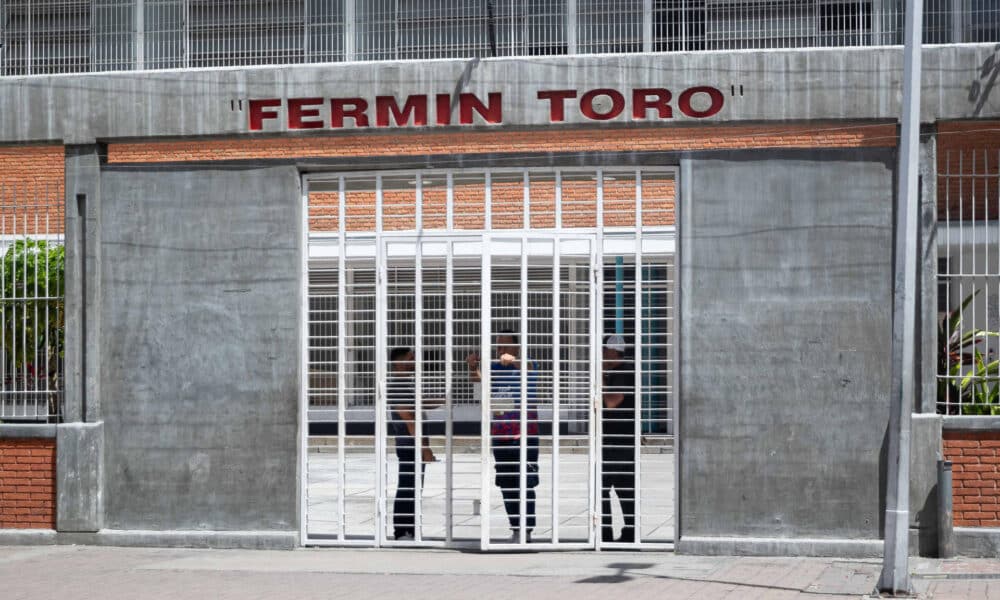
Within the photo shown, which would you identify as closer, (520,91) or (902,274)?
(902,274)

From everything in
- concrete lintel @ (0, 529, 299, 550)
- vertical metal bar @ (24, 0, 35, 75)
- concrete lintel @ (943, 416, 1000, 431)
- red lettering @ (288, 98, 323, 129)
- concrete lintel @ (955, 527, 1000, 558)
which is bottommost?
concrete lintel @ (0, 529, 299, 550)

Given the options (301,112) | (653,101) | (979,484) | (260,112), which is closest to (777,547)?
(979,484)

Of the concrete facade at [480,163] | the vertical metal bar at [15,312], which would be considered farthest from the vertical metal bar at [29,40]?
the vertical metal bar at [15,312]

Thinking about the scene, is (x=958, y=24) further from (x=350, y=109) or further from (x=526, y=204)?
(x=350, y=109)

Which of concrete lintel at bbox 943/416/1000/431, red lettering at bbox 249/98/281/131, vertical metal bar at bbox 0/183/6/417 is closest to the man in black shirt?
concrete lintel at bbox 943/416/1000/431

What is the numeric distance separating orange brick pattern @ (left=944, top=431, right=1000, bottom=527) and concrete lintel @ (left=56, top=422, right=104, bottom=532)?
7272 mm

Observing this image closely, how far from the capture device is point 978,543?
1123 centimetres

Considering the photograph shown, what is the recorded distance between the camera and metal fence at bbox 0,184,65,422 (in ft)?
41.3

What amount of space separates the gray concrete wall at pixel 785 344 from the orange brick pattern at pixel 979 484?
25.6 inches

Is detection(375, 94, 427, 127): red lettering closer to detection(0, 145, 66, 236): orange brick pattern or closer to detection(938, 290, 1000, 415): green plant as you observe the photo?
detection(0, 145, 66, 236): orange brick pattern

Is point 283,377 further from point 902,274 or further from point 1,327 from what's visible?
point 902,274

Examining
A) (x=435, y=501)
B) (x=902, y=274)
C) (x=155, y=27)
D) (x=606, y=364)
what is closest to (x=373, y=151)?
(x=155, y=27)

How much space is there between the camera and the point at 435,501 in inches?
604

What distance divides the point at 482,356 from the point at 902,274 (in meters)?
3.64
